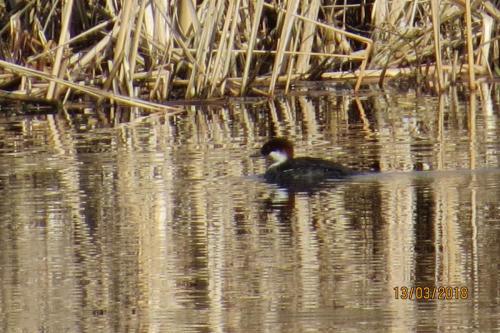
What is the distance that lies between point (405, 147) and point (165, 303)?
14.8 feet

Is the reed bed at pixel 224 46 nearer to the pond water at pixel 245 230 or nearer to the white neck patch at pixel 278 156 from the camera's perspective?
the pond water at pixel 245 230

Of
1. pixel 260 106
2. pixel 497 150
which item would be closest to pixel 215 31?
pixel 260 106

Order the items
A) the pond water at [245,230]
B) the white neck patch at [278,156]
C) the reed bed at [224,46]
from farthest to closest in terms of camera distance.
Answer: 1. the reed bed at [224,46]
2. the white neck patch at [278,156]
3. the pond water at [245,230]

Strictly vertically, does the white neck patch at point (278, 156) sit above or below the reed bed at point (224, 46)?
below

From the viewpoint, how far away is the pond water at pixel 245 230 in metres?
5.25

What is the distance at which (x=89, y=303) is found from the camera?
5.48 metres
